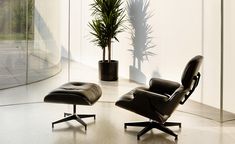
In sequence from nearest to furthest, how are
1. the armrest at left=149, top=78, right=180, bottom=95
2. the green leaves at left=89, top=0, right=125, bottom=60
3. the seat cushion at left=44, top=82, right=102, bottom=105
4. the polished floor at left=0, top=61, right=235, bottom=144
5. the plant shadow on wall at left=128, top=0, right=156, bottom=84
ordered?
the polished floor at left=0, top=61, right=235, bottom=144
the seat cushion at left=44, top=82, right=102, bottom=105
the armrest at left=149, top=78, right=180, bottom=95
the plant shadow on wall at left=128, top=0, right=156, bottom=84
the green leaves at left=89, top=0, right=125, bottom=60

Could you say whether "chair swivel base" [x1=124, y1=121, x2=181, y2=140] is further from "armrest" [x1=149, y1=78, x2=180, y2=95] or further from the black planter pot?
the black planter pot

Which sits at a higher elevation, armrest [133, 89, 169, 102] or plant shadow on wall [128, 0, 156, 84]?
plant shadow on wall [128, 0, 156, 84]

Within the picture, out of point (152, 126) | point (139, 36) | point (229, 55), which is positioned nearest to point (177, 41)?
point (229, 55)

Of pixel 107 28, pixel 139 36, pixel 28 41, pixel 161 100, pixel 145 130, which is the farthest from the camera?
pixel 107 28

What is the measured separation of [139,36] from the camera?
616cm

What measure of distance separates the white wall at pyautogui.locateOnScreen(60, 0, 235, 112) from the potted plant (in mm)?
161

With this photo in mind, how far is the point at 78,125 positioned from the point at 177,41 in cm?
203

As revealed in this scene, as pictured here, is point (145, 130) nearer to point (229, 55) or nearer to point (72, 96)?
point (72, 96)

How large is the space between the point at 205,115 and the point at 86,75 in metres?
2.11

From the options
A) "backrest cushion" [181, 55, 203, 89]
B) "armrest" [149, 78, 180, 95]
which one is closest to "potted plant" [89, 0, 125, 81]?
"armrest" [149, 78, 180, 95]

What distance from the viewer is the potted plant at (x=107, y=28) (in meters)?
6.04

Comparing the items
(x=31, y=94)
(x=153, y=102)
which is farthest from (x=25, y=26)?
(x=153, y=102)

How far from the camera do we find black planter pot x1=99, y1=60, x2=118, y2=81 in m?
6.08

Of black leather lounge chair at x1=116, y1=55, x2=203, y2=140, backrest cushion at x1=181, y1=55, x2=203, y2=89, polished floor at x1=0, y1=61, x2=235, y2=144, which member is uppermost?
backrest cushion at x1=181, y1=55, x2=203, y2=89
